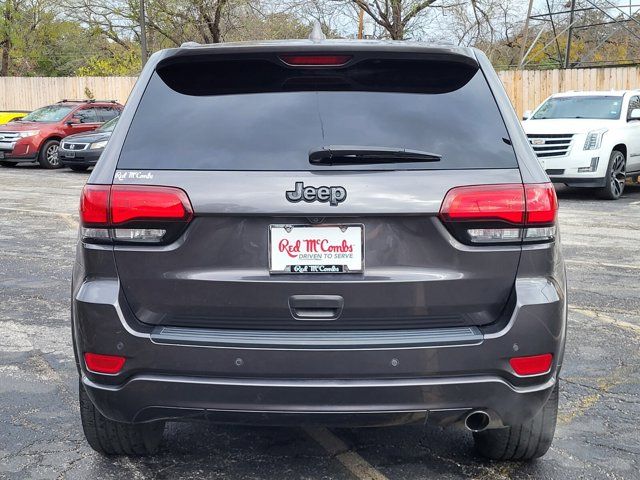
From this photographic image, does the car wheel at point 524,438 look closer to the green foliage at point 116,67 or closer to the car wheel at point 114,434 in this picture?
the car wheel at point 114,434

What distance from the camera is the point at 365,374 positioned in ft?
9.50

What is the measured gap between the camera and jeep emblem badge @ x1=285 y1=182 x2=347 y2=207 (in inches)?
114

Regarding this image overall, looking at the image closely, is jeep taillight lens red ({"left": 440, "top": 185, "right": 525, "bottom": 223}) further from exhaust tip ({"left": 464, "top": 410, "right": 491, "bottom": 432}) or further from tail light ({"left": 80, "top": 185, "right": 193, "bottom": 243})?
tail light ({"left": 80, "top": 185, "right": 193, "bottom": 243})

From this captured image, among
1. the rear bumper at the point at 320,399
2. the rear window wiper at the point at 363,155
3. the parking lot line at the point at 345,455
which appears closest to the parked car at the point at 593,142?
the parking lot line at the point at 345,455

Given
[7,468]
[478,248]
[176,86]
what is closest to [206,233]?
[176,86]

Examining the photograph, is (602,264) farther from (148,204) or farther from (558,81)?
(558,81)

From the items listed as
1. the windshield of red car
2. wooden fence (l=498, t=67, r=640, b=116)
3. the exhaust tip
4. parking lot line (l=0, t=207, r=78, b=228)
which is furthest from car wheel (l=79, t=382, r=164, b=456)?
wooden fence (l=498, t=67, r=640, b=116)

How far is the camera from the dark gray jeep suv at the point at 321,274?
9.54 feet

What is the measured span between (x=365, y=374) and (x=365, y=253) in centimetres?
41

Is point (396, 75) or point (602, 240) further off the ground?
point (396, 75)

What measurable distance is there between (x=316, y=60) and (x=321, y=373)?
1.18 metres

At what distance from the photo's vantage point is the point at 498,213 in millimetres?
2971

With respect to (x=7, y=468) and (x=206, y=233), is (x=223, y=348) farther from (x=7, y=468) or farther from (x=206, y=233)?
(x=7, y=468)

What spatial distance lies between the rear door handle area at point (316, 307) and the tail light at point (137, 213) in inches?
18.8
